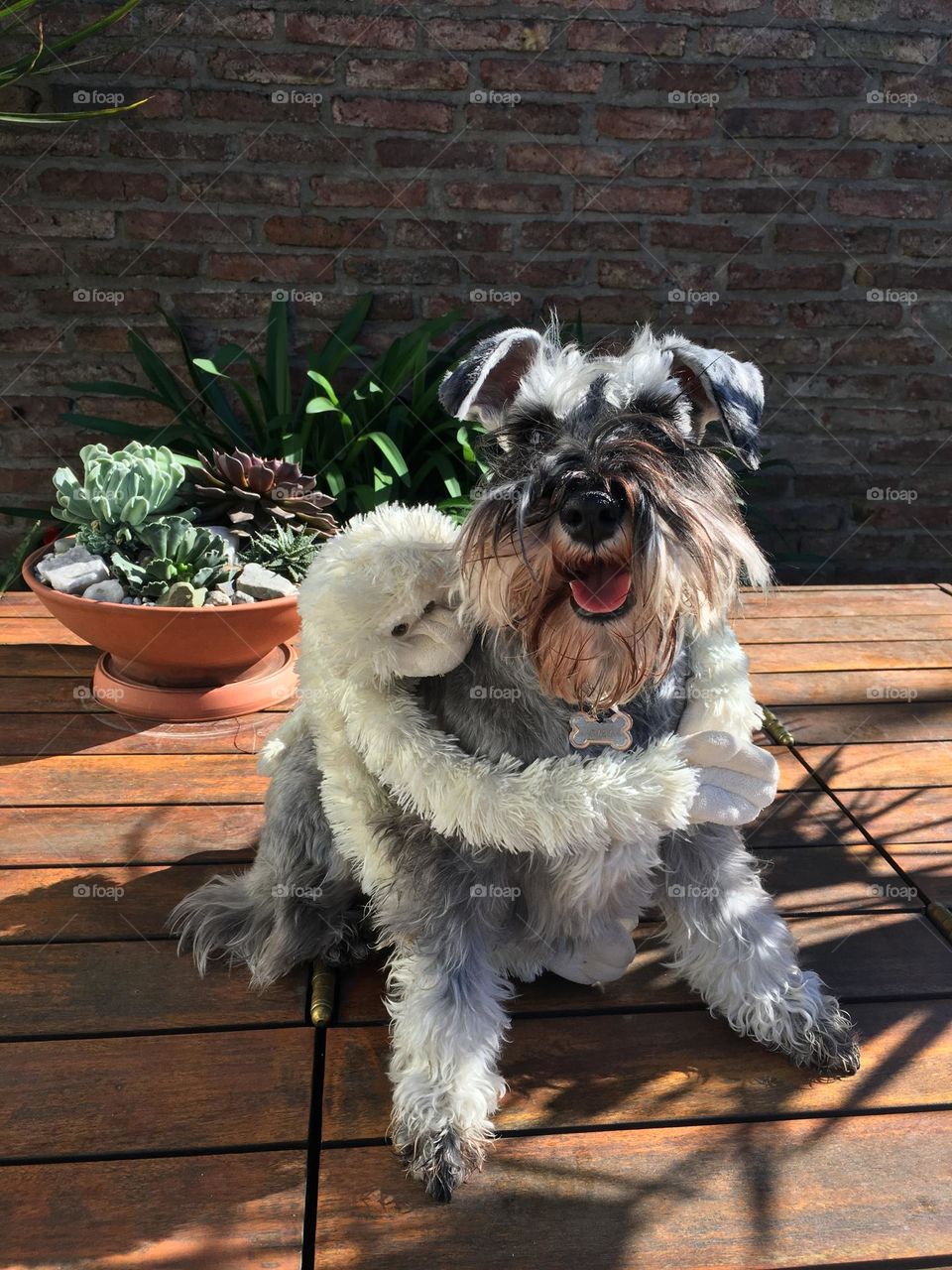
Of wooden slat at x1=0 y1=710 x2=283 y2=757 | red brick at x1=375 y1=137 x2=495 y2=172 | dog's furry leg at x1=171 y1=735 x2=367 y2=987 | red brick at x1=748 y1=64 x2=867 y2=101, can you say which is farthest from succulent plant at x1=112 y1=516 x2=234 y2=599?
red brick at x1=748 y1=64 x2=867 y2=101

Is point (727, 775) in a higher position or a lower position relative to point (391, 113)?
lower

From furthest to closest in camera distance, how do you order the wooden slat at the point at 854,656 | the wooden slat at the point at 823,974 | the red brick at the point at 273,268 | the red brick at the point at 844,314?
the red brick at the point at 844,314, the red brick at the point at 273,268, the wooden slat at the point at 854,656, the wooden slat at the point at 823,974

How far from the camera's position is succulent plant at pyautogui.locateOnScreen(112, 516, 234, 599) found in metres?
2.71

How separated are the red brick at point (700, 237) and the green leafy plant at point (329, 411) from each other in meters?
0.87

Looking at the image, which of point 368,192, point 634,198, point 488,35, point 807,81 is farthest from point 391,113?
point 807,81

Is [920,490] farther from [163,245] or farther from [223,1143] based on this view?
[223,1143]

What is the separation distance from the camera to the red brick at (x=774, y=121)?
4.12 m

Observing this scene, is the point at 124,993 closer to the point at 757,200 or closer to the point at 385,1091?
the point at 385,1091

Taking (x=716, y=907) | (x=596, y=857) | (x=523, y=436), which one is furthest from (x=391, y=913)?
(x=523, y=436)

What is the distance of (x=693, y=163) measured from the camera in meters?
4.15
